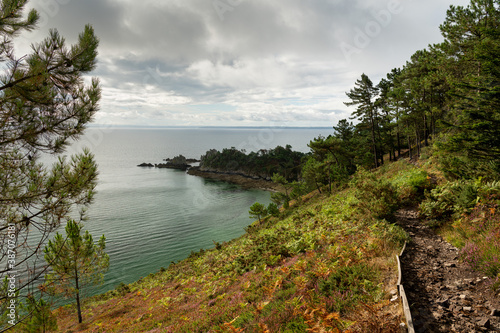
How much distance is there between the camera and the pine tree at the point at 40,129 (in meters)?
5.34

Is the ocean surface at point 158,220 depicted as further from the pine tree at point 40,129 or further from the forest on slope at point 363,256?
the forest on slope at point 363,256

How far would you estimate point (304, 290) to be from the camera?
667 centimetres

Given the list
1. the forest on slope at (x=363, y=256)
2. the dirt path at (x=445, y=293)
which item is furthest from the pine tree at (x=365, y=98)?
the dirt path at (x=445, y=293)

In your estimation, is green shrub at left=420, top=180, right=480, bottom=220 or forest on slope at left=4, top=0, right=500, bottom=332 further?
green shrub at left=420, top=180, right=480, bottom=220

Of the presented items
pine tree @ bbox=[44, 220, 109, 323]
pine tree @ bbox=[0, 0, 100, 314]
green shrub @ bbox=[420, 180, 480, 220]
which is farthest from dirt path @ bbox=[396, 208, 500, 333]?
pine tree @ bbox=[44, 220, 109, 323]

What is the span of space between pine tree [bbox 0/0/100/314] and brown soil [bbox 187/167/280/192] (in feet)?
213

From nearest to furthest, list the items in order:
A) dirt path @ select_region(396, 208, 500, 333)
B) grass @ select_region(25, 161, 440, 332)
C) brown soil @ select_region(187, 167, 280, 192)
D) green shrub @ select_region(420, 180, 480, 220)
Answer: dirt path @ select_region(396, 208, 500, 333), grass @ select_region(25, 161, 440, 332), green shrub @ select_region(420, 180, 480, 220), brown soil @ select_region(187, 167, 280, 192)

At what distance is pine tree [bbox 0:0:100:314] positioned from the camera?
5340mm

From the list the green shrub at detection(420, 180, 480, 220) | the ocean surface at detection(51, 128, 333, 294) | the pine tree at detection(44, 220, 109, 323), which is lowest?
the ocean surface at detection(51, 128, 333, 294)

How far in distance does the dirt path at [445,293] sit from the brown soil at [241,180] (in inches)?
2465

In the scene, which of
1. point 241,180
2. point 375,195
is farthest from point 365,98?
point 241,180

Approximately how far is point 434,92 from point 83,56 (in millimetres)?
38138

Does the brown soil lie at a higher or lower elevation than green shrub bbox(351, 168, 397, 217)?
lower

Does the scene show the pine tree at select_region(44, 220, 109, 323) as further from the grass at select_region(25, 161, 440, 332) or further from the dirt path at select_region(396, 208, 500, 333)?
the dirt path at select_region(396, 208, 500, 333)
